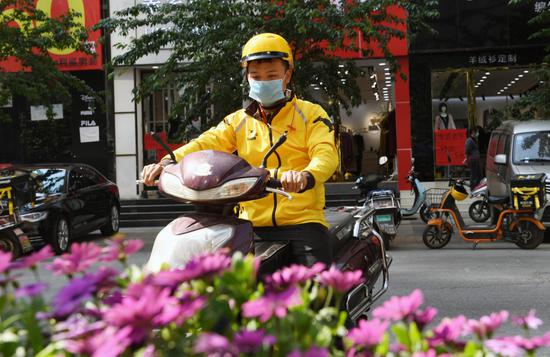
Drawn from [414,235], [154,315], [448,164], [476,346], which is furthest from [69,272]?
[448,164]

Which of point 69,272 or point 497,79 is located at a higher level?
point 497,79

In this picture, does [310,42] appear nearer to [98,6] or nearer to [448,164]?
[448,164]

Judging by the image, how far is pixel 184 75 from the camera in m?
15.0

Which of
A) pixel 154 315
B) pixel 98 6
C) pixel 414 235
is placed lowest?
pixel 414 235

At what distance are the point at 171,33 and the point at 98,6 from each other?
6.57 m

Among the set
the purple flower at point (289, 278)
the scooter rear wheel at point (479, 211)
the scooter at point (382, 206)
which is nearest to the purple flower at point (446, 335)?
the purple flower at point (289, 278)

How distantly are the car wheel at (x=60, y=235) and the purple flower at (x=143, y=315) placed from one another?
1185cm

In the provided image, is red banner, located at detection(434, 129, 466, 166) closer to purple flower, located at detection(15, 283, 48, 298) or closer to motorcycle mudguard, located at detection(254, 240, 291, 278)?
motorcycle mudguard, located at detection(254, 240, 291, 278)

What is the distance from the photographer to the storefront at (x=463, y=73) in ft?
62.5

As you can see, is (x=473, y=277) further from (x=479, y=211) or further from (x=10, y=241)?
(x=479, y=211)

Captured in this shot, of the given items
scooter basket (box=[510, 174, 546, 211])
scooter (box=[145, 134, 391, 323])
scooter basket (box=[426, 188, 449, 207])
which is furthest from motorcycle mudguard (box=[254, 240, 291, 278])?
scooter basket (box=[426, 188, 449, 207])

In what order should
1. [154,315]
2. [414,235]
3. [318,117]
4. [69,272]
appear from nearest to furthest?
1. [154,315]
2. [69,272]
3. [318,117]
4. [414,235]

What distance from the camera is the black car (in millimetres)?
12836

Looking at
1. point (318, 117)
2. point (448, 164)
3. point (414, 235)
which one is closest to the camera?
point (318, 117)
